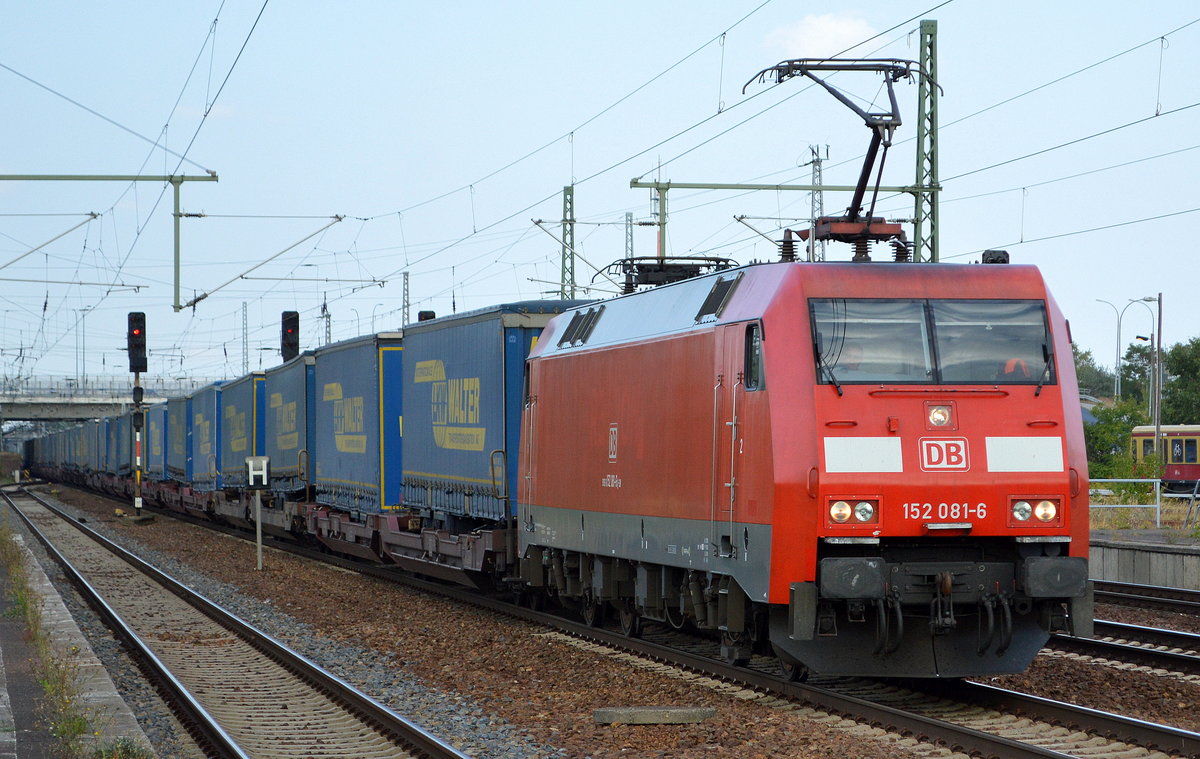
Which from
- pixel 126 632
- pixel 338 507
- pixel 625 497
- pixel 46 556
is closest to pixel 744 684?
pixel 625 497

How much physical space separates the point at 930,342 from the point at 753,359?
133 centimetres

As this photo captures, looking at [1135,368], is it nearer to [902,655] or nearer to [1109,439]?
[1109,439]

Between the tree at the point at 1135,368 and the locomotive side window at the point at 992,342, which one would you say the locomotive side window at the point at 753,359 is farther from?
the tree at the point at 1135,368

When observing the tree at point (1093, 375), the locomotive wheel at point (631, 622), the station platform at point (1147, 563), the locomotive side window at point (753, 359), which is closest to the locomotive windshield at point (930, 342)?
the locomotive side window at point (753, 359)

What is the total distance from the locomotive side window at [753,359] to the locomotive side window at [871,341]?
1.48 feet

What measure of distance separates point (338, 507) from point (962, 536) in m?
17.5

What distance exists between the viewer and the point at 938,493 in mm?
10344

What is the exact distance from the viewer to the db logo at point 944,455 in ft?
34.1

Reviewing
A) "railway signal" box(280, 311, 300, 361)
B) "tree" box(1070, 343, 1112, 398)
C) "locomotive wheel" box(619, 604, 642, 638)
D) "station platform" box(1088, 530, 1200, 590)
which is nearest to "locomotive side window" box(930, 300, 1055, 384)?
"locomotive wheel" box(619, 604, 642, 638)

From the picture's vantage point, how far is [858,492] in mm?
10250

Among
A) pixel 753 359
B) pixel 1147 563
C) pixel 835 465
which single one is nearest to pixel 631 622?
pixel 753 359

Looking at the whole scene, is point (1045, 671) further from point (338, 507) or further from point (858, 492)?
point (338, 507)

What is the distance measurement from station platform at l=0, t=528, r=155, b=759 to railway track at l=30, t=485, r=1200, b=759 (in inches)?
187

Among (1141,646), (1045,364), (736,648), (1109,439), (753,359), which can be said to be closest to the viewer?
(1045,364)
